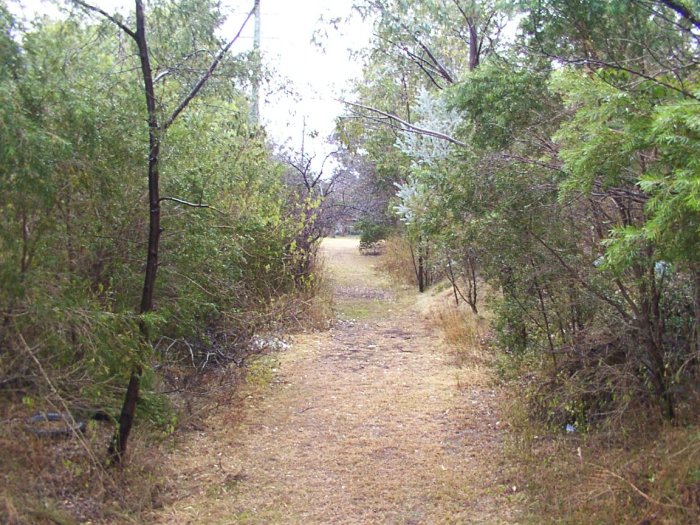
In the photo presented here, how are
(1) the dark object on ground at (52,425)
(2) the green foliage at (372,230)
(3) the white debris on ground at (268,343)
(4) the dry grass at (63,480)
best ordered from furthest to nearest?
1. (2) the green foliage at (372,230)
2. (3) the white debris on ground at (268,343)
3. (1) the dark object on ground at (52,425)
4. (4) the dry grass at (63,480)

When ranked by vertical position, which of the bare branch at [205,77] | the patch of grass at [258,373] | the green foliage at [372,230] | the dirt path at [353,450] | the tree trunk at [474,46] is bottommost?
the dirt path at [353,450]

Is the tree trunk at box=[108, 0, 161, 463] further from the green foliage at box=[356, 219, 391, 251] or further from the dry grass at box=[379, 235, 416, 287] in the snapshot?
the green foliage at box=[356, 219, 391, 251]

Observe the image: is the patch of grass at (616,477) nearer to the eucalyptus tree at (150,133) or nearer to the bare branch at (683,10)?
the bare branch at (683,10)

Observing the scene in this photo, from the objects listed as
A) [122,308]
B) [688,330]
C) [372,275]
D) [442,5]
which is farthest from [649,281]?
[372,275]

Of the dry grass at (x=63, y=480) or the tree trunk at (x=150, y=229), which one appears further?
the tree trunk at (x=150, y=229)

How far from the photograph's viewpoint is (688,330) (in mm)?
4434

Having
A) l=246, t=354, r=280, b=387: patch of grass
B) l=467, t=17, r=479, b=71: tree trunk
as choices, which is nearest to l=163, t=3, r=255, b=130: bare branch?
l=246, t=354, r=280, b=387: patch of grass

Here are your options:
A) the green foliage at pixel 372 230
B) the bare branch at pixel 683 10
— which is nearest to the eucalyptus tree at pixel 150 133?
the bare branch at pixel 683 10

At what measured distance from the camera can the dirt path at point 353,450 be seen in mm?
4344

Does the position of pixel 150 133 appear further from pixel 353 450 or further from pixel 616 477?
pixel 616 477

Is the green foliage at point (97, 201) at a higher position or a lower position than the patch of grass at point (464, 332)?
higher

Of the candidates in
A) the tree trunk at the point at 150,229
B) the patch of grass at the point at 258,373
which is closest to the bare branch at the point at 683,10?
the tree trunk at the point at 150,229

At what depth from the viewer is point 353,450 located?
18.0 ft

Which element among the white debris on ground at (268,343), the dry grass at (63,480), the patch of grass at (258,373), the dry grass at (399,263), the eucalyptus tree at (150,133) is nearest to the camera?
the dry grass at (63,480)
